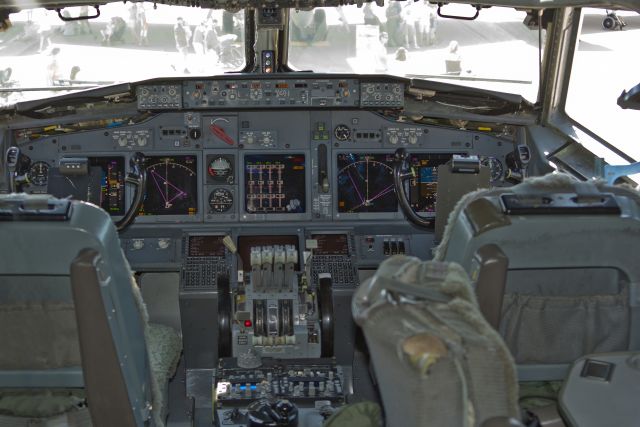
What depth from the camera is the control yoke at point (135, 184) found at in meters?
4.28

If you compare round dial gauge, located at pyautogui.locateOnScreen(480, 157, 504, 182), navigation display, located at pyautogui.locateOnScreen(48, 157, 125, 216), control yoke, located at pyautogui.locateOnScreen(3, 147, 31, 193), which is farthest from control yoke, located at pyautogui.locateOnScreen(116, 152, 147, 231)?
round dial gauge, located at pyautogui.locateOnScreen(480, 157, 504, 182)

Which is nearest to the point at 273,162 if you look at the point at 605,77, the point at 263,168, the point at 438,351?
the point at 263,168

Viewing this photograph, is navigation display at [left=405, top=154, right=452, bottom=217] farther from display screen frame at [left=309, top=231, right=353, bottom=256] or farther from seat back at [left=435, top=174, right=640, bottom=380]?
seat back at [left=435, top=174, right=640, bottom=380]

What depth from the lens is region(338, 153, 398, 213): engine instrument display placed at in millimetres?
4922

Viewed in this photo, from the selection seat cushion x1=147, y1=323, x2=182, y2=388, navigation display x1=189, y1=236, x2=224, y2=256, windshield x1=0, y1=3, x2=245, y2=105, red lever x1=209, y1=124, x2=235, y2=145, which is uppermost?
windshield x1=0, y1=3, x2=245, y2=105

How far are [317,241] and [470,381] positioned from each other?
3252 millimetres

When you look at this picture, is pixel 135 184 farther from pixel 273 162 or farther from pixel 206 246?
pixel 273 162

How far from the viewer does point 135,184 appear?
4379mm

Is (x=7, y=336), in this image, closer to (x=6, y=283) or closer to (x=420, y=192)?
(x=6, y=283)

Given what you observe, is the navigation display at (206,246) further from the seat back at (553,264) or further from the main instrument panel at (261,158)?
the seat back at (553,264)

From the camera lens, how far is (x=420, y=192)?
4.94 metres

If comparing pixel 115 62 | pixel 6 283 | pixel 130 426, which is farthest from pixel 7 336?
pixel 115 62

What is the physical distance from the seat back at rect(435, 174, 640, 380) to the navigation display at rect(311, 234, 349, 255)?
7.56 feet

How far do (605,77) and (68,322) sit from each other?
3392mm
